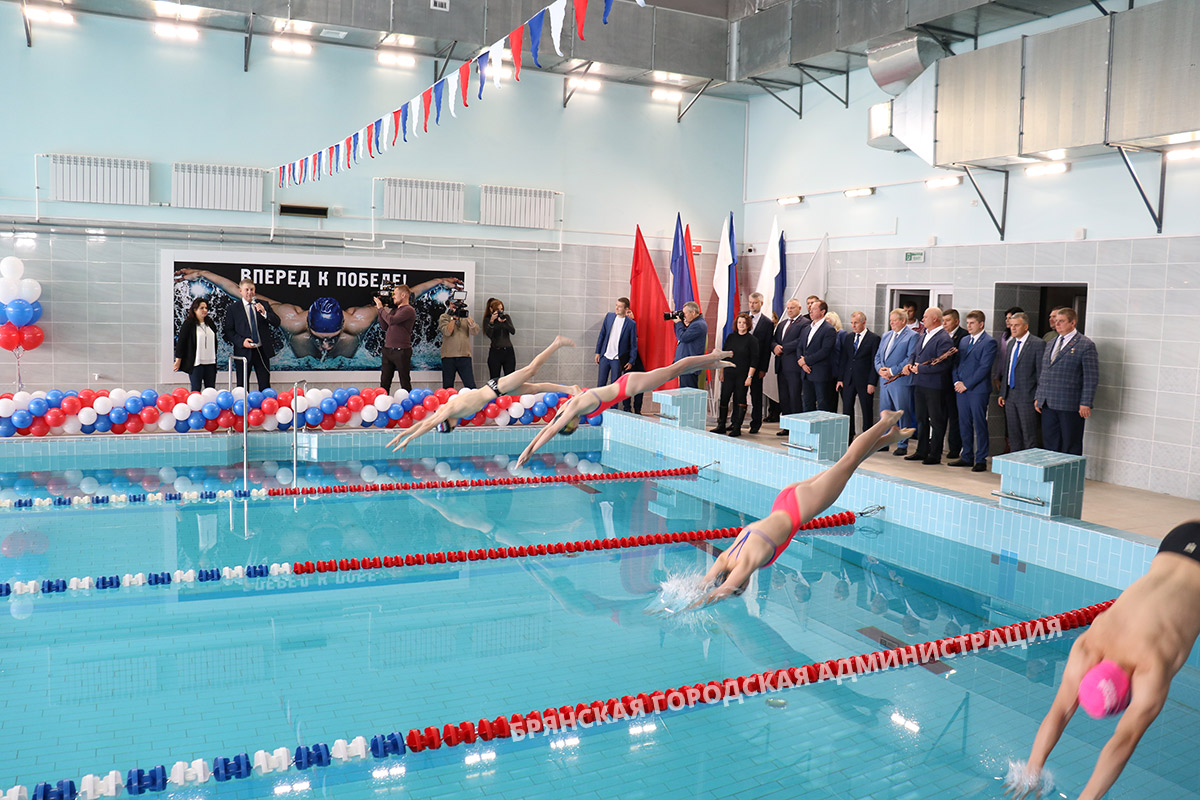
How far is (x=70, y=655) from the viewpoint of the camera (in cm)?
411

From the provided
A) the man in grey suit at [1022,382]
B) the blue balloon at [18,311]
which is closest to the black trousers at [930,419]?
the man in grey suit at [1022,382]

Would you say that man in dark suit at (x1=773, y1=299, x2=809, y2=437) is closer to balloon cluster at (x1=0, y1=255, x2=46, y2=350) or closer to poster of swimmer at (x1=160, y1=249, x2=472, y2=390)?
poster of swimmer at (x1=160, y1=249, x2=472, y2=390)

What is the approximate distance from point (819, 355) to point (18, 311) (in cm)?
863

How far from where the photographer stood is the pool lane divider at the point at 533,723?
300cm

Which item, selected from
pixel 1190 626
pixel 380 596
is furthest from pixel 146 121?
pixel 1190 626

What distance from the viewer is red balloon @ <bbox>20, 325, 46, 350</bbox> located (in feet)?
32.0

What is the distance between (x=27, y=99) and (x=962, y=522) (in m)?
10.4

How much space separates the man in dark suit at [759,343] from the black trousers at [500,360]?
3.15 meters

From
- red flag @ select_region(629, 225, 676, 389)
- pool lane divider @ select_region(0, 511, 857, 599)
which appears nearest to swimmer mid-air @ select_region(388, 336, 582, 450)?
pool lane divider @ select_region(0, 511, 857, 599)

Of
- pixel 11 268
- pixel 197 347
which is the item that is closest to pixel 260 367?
pixel 197 347

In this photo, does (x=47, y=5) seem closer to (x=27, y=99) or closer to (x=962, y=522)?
(x=27, y=99)

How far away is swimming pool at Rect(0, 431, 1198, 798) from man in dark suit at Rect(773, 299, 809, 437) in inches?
184

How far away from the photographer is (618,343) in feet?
40.0

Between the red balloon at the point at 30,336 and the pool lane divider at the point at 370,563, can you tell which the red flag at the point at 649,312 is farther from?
the red balloon at the point at 30,336
